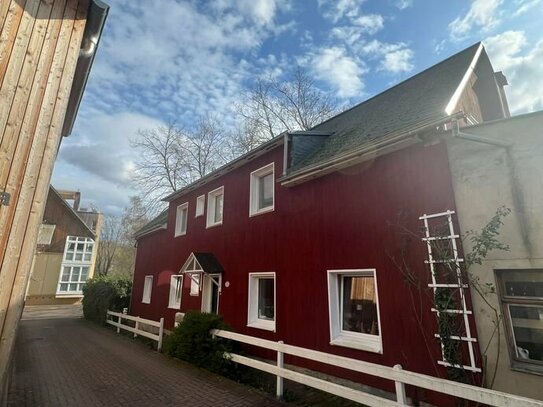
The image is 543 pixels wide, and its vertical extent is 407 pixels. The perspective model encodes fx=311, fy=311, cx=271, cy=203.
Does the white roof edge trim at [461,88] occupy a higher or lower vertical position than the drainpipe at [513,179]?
higher

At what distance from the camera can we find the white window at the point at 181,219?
14.9 metres

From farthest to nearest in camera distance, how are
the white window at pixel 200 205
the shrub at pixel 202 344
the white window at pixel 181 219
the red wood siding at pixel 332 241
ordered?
the white window at pixel 181 219 → the white window at pixel 200 205 → the shrub at pixel 202 344 → the red wood siding at pixel 332 241

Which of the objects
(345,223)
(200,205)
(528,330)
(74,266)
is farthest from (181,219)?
(74,266)

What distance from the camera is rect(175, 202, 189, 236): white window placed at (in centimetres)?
1490

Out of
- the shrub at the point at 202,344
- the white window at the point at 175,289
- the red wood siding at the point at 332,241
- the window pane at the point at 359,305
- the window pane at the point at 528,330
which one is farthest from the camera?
the white window at the point at 175,289

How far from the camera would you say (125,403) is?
578 centimetres

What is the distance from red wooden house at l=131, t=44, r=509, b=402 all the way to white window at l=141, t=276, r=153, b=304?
4742 millimetres

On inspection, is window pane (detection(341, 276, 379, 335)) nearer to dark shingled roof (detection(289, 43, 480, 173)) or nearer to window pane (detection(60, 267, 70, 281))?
dark shingled roof (detection(289, 43, 480, 173))

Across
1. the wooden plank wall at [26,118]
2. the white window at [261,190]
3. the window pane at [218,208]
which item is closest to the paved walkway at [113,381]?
the wooden plank wall at [26,118]

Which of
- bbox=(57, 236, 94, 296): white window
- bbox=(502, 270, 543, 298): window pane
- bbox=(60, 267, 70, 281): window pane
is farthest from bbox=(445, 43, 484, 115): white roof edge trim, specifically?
bbox=(60, 267, 70, 281): window pane

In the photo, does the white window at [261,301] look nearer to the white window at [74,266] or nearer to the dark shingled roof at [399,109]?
the dark shingled roof at [399,109]

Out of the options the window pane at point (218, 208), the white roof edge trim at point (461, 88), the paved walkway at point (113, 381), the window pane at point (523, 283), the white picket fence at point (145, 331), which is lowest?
the paved walkway at point (113, 381)

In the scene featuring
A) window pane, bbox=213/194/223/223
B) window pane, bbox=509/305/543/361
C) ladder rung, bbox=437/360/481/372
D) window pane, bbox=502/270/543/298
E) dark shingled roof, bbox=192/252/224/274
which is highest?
window pane, bbox=213/194/223/223

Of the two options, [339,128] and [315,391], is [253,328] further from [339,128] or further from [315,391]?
[339,128]
